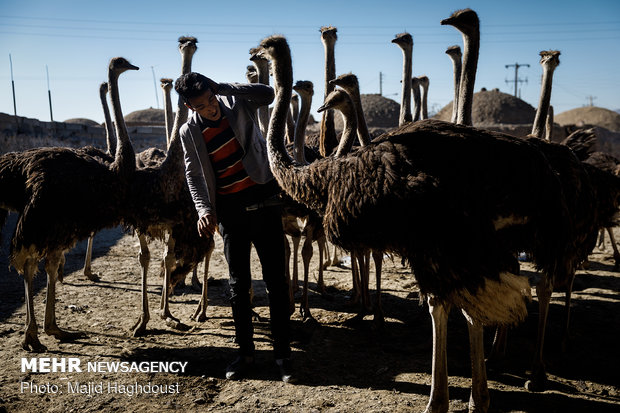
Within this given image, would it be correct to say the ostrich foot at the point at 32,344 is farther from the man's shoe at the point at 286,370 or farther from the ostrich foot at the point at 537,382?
the ostrich foot at the point at 537,382

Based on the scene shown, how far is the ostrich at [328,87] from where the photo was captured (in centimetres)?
541

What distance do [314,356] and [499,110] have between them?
27013 mm

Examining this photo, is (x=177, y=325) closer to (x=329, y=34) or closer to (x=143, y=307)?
(x=143, y=307)

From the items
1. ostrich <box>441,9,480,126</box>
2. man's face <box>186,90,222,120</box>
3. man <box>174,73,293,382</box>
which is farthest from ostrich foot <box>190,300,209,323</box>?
ostrich <box>441,9,480,126</box>

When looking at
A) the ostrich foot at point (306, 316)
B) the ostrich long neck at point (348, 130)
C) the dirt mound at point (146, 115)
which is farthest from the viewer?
the dirt mound at point (146, 115)

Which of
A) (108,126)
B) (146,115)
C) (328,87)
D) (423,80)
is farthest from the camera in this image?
(146,115)

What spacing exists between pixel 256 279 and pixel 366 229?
400cm

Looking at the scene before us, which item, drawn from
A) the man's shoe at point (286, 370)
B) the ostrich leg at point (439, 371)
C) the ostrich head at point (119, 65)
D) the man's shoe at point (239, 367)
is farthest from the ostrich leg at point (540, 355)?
the ostrich head at point (119, 65)

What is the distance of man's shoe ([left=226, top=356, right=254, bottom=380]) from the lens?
146 inches

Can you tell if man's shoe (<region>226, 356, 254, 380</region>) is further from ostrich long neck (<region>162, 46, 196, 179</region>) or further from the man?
ostrich long neck (<region>162, 46, 196, 179</region>)

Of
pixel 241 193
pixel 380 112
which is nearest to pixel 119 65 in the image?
pixel 241 193

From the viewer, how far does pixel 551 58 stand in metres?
5.21

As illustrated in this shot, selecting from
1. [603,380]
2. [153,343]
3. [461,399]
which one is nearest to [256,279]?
[153,343]

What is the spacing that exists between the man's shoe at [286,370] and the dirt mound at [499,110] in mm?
25580
